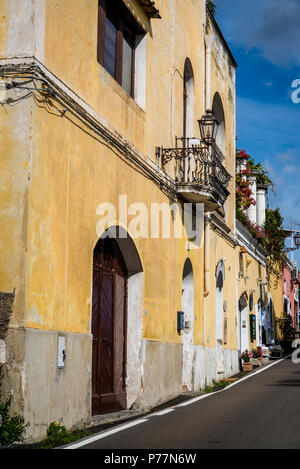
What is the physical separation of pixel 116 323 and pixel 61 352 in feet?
11.1

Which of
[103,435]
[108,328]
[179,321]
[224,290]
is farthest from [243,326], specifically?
[103,435]

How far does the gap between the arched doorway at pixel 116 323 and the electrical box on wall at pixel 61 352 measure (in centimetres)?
204

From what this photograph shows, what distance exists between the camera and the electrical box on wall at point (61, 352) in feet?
29.4

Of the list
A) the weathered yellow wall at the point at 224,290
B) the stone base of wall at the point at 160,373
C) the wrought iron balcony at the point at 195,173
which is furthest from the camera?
the weathered yellow wall at the point at 224,290

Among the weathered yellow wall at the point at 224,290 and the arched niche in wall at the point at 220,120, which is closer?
the weathered yellow wall at the point at 224,290

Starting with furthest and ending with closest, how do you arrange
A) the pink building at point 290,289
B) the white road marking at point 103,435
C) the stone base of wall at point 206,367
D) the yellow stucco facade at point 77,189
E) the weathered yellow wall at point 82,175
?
the pink building at point 290,289 → the stone base of wall at point 206,367 → the weathered yellow wall at point 82,175 → the yellow stucco facade at point 77,189 → the white road marking at point 103,435

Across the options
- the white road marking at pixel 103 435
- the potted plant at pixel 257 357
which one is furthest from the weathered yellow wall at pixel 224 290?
the white road marking at pixel 103 435

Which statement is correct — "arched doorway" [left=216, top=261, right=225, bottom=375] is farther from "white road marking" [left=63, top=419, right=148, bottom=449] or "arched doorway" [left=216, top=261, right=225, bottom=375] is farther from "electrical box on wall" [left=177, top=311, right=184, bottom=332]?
"white road marking" [left=63, top=419, right=148, bottom=449]

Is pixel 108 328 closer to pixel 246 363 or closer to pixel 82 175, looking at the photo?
pixel 82 175

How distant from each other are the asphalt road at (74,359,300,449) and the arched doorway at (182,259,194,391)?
2657 millimetres

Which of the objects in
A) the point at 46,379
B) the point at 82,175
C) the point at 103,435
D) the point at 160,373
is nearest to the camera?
the point at 46,379

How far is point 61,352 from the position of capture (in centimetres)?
905

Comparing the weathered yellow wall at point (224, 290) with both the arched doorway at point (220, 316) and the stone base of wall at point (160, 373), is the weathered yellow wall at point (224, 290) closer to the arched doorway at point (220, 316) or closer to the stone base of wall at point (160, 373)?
the arched doorway at point (220, 316)

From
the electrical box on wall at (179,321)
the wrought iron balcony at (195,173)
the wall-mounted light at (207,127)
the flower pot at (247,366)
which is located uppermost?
the wall-mounted light at (207,127)
